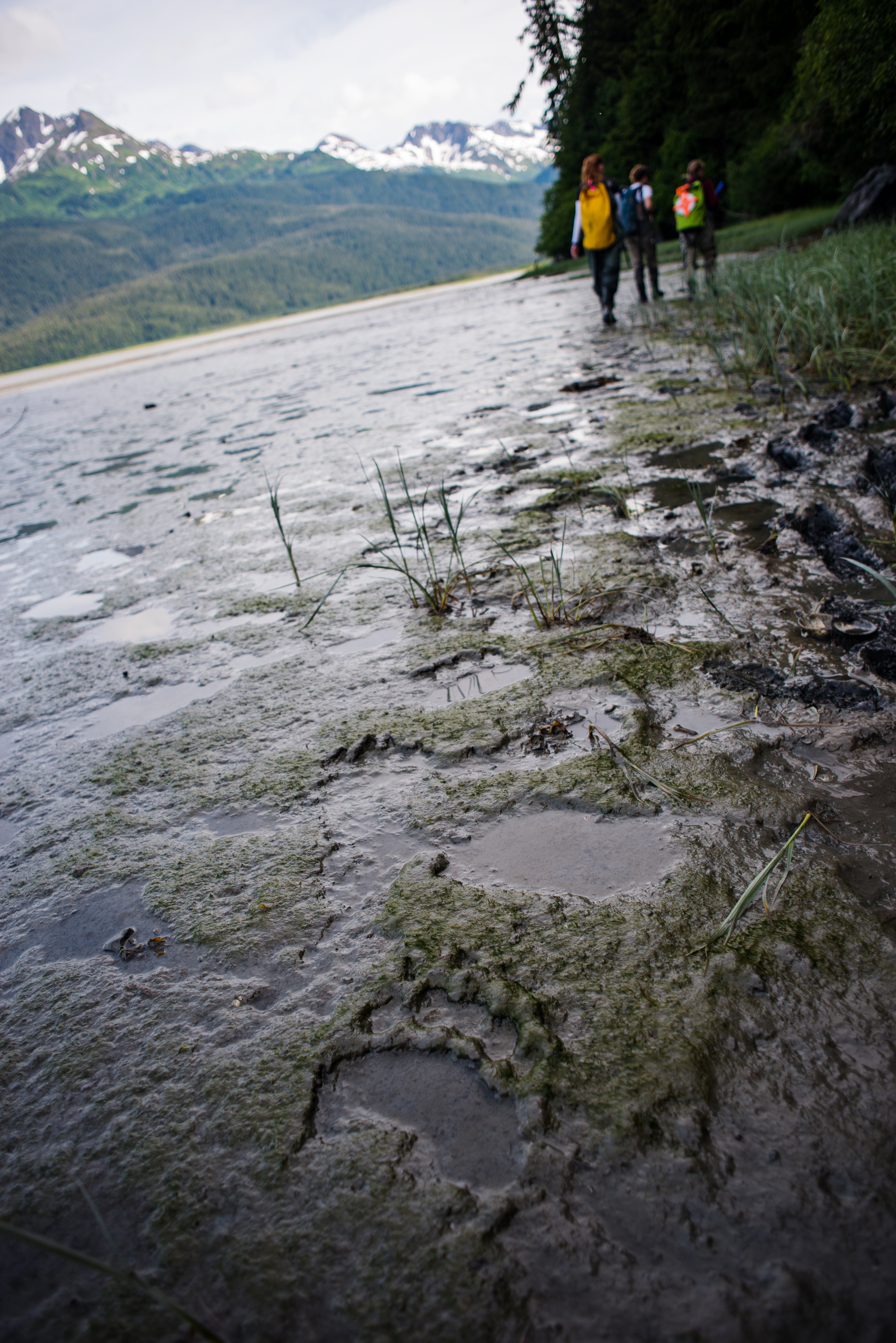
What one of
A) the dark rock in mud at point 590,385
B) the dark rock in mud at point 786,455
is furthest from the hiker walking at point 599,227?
the dark rock in mud at point 786,455

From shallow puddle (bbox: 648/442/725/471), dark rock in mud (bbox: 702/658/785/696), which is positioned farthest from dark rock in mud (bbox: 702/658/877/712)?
shallow puddle (bbox: 648/442/725/471)

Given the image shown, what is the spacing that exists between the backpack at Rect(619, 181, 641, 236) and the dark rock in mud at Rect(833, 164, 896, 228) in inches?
155

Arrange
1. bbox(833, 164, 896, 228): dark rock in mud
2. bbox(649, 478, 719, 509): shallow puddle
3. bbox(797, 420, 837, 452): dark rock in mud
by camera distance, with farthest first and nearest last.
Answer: bbox(833, 164, 896, 228): dark rock in mud → bbox(797, 420, 837, 452): dark rock in mud → bbox(649, 478, 719, 509): shallow puddle

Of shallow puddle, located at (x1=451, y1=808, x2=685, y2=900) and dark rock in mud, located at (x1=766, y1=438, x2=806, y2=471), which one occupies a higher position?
→ dark rock in mud, located at (x1=766, y1=438, x2=806, y2=471)

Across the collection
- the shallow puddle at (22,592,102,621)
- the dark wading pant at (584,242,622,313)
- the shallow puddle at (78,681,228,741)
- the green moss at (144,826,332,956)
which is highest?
the dark wading pant at (584,242,622,313)

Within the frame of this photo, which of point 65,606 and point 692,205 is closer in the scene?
point 65,606

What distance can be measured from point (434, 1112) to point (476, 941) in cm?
31

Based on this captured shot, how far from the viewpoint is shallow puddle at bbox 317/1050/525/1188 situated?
0.95 meters

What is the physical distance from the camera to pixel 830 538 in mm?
2564

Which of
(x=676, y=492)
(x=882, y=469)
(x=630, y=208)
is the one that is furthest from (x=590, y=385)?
(x=630, y=208)

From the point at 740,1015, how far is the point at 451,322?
1824cm

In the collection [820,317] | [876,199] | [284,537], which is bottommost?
[284,537]

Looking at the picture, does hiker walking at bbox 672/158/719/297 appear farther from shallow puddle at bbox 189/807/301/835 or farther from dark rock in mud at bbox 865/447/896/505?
shallow puddle at bbox 189/807/301/835

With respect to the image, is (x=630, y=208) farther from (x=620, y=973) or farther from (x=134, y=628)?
(x=620, y=973)
